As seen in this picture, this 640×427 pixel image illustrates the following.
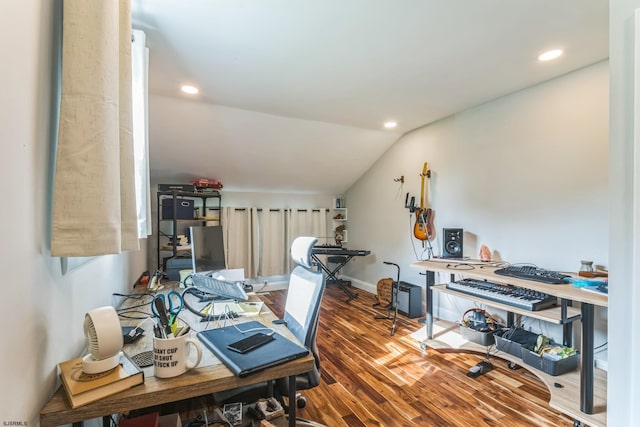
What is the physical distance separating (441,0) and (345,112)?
183 cm

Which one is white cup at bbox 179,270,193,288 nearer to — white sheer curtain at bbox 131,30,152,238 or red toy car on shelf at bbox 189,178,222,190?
white sheer curtain at bbox 131,30,152,238

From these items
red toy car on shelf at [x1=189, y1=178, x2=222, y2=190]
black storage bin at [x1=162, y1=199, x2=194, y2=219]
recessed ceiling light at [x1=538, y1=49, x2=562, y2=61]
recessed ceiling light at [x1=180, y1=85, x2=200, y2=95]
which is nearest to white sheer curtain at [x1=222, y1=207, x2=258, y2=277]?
red toy car on shelf at [x1=189, y1=178, x2=222, y2=190]

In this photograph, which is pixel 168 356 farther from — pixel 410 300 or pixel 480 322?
pixel 410 300

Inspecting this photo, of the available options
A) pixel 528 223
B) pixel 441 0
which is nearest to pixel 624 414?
pixel 528 223

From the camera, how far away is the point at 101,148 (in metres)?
0.85

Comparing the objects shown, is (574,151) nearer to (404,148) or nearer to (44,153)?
(404,148)

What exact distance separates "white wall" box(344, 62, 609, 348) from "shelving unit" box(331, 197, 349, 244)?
1.45 m

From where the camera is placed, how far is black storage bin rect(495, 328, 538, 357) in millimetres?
2426

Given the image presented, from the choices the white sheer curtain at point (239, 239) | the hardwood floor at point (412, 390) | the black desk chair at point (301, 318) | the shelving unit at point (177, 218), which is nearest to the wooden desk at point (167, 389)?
the black desk chair at point (301, 318)

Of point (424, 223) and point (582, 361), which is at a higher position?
point (424, 223)

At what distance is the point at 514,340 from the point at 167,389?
2.76 meters

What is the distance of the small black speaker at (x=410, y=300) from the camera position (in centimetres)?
375

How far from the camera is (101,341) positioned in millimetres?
907

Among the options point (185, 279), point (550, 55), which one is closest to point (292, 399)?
point (185, 279)
